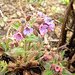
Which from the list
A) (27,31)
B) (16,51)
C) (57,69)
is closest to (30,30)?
(27,31)

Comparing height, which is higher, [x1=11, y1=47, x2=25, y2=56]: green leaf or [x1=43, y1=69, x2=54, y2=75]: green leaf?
[x1=11, y1=47, x2=25, y2=56]: green leaf

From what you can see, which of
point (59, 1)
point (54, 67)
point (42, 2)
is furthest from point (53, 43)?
point (59, 1)

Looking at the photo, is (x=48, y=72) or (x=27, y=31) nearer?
(x=27, y=31)

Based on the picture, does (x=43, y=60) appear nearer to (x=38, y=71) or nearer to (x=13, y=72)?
(x=38, y=71)

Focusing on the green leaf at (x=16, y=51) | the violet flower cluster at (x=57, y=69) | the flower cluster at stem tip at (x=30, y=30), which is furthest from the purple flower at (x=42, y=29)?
the violet flower cluster at (x=57, y=69)

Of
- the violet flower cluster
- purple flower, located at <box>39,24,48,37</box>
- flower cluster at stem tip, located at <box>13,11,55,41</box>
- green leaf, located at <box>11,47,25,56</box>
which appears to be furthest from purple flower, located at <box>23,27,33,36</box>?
the violet flower cluster

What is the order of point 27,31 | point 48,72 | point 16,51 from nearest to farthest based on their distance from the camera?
point 27,31 < point 16,51 < point 48,72

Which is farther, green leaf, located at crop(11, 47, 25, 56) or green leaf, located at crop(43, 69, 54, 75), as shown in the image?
green leaf, located at crop(43, 69, 54, 75)

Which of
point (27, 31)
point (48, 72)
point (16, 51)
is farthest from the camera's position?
point (48, 72)

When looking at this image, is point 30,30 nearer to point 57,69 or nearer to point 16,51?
point 16,51

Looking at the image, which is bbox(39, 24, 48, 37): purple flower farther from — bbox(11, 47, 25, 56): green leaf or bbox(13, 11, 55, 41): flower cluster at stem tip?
bbox(11, 47, 25, 56): green leaf

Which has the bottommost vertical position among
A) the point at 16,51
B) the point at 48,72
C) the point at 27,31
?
the point at 48,72
